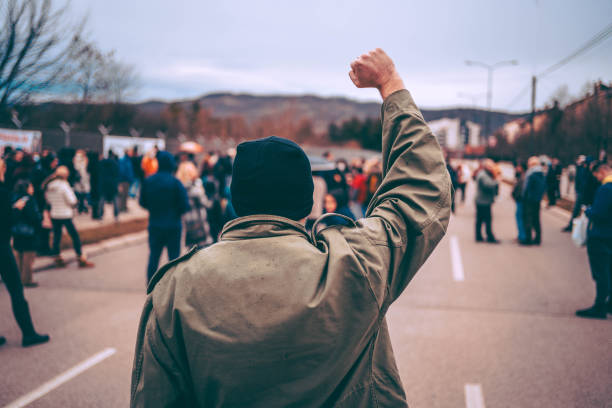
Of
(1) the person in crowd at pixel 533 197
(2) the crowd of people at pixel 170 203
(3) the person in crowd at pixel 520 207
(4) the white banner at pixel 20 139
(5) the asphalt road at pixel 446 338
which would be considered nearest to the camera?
(5) the asphalt road at pixel 446 338

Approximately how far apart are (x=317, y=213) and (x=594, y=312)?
389 cm

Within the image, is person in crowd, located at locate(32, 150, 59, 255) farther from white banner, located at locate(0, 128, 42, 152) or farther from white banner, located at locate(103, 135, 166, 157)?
white banner, located at locate(103, 135, 166, 157)

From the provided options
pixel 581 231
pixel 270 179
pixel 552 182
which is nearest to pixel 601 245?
pixel 581 231

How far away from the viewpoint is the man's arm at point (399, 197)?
1280 millimetres

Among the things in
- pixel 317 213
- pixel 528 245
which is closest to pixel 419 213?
pixel 317 213

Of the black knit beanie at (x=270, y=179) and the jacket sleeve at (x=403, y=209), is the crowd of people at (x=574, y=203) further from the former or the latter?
the black knit beanie at (x=270, y=179)

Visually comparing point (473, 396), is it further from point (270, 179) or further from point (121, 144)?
point (121, 144)

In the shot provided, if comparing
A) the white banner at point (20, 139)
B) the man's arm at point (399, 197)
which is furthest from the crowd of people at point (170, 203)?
the white banner at point (20, 139)

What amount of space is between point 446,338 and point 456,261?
4211mm

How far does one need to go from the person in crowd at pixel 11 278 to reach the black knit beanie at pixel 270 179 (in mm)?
4508

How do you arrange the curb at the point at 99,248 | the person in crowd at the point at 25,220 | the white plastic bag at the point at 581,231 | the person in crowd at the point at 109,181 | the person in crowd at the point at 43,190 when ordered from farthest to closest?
the person in crowd at the point at 109,181 → the person in crowd at the point at 43,190 → the curb at the point at 99,248 → the white plastic bag at the point at 581,231 → the person in crowd at the point at 25,220

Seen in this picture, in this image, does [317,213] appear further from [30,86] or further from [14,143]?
[14,143]

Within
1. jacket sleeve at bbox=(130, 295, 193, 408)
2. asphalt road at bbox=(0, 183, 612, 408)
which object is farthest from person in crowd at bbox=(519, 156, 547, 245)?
jacket sleeve at bbox=(130, 295, 193, 408)

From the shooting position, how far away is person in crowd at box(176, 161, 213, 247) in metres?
7.45
